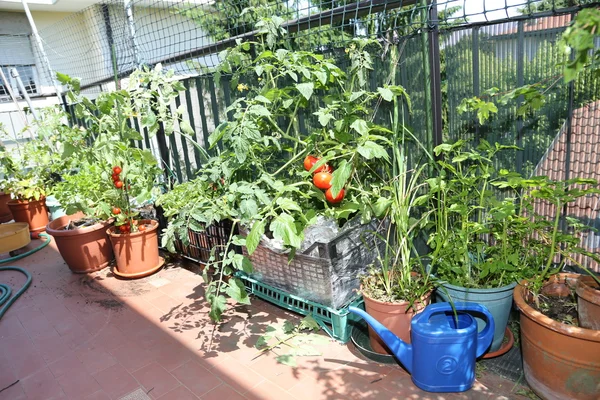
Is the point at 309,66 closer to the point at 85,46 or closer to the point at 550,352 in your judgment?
the point at 550,352

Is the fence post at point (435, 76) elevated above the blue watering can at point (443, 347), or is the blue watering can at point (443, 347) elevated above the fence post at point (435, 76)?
the fence post at point (435, 76)

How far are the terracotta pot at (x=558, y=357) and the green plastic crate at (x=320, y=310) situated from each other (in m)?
0.89

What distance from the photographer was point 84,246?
364 cm

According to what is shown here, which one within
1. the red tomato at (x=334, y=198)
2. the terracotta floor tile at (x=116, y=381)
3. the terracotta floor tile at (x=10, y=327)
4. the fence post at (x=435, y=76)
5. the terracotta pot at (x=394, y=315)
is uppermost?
the fence post at (x=435, y=76)

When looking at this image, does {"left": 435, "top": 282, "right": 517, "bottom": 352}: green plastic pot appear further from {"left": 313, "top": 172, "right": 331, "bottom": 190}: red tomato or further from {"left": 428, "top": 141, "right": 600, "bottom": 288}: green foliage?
{"left": 313, "top": 172, "right": 331, "bottom": 190}: red tomato

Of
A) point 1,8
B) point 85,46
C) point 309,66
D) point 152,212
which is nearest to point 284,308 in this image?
point 309,66

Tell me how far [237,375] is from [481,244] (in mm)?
1454

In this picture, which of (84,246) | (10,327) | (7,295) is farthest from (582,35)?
(7,295)

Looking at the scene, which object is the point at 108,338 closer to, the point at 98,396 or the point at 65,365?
the point at 65,365

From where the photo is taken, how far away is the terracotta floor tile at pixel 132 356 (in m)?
2.35

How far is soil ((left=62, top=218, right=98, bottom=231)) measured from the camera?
3.76 m

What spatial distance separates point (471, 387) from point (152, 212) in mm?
3209

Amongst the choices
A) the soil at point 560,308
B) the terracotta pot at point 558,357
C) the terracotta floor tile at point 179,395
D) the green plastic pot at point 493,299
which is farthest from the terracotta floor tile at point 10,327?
the soil at point 560,308

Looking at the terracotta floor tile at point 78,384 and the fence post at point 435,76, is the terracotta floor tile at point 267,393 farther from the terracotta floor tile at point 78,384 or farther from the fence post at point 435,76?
the fence post at point 435,76
